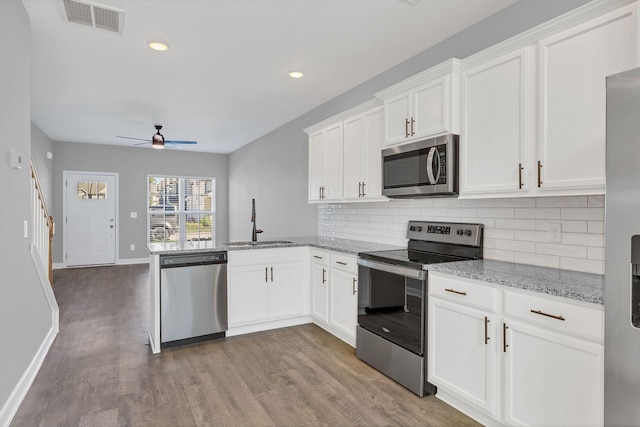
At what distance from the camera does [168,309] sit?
327 centimetres

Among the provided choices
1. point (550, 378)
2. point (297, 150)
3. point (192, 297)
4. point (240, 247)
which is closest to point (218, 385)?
point (192, 297)

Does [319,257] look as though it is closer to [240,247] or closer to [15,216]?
[240,247]

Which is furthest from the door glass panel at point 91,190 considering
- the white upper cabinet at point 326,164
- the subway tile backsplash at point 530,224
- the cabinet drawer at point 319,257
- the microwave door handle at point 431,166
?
the microwave door handle at point 431,166

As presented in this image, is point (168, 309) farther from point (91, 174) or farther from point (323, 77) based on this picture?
point (91, 174)

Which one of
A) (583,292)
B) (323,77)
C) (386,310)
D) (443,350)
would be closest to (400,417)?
(443,350)

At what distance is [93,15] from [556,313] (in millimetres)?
3460

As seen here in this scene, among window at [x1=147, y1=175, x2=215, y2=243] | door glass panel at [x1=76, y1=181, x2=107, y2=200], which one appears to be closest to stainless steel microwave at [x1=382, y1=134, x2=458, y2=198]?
window at [x1=147, y1=175, x2=215, y2=243]

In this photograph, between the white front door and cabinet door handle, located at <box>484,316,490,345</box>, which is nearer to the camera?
cabinet door handle, located at <box>484,316,490,345</box>

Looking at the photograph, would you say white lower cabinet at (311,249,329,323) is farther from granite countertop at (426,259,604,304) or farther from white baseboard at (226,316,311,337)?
granite countertop at (426,259,604,304)

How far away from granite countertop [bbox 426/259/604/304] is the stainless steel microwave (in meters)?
0.54

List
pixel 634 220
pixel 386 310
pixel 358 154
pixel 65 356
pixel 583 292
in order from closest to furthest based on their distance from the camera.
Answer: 1. pixel 634 220
2. pixel 583 292
3. pixel 386 310
4. pixel 65 356
5. pixel 358 154

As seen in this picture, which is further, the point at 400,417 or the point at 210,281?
the point at 210,281

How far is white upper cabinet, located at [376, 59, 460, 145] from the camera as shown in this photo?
252cm

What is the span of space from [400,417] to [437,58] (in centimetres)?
279
